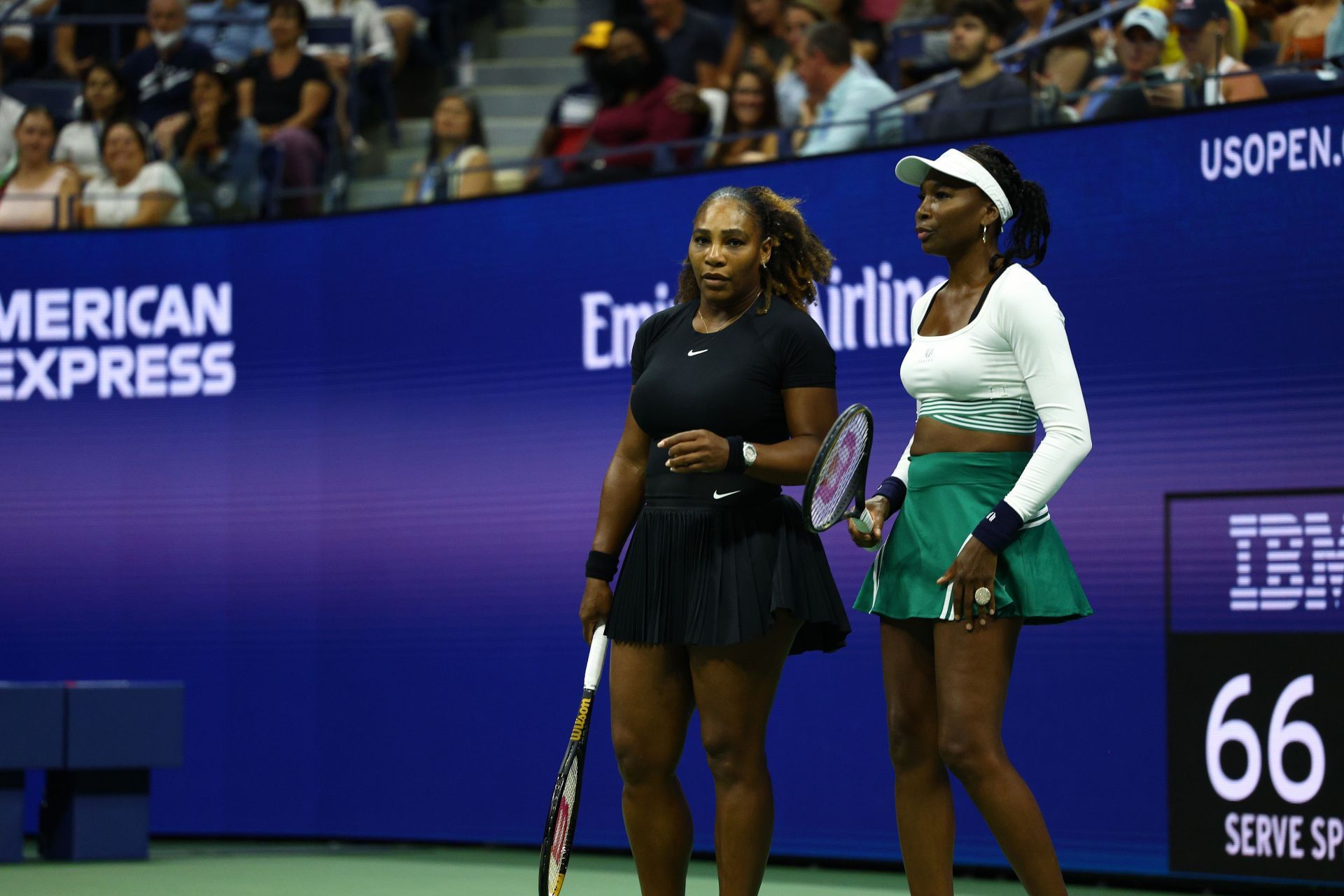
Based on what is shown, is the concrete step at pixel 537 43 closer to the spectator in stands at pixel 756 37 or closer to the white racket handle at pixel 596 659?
the spectator in stands at pixel 756 37

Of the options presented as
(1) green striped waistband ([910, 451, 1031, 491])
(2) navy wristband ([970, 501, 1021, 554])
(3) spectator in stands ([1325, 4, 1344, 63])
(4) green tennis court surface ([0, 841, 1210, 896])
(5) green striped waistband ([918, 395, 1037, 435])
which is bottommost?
(4) green tennis court surface ([0, 841, 1210, 896])

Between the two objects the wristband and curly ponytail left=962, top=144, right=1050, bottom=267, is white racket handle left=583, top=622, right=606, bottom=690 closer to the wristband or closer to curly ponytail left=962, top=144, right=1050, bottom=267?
the wristband

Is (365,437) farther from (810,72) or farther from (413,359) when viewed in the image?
(810,72)

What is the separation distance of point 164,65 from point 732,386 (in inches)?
237

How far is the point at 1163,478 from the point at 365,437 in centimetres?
317

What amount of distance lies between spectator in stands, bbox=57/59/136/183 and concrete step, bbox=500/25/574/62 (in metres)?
2.14

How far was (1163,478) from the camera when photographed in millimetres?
5910

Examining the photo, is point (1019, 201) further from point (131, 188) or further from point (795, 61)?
point (131, 188)

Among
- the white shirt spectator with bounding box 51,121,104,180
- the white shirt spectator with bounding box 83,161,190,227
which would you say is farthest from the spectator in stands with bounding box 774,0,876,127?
the white shirt spectator with bounding box 51,121,104,180

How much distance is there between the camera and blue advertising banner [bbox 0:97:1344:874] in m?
5.82

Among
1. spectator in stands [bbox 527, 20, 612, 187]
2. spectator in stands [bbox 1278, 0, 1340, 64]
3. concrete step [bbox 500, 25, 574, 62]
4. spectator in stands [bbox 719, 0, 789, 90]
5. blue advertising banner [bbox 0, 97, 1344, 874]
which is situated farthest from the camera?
concrete step [bbox 500, 25, 574, 62]

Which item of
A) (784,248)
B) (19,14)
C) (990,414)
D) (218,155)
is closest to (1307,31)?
(784,248)

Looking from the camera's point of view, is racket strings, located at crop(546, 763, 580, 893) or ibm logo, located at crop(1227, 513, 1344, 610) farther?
ibm logo, located at crop(1227, 513, 1344, 610)

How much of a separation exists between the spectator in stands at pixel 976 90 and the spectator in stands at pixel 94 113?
410 centimetres
